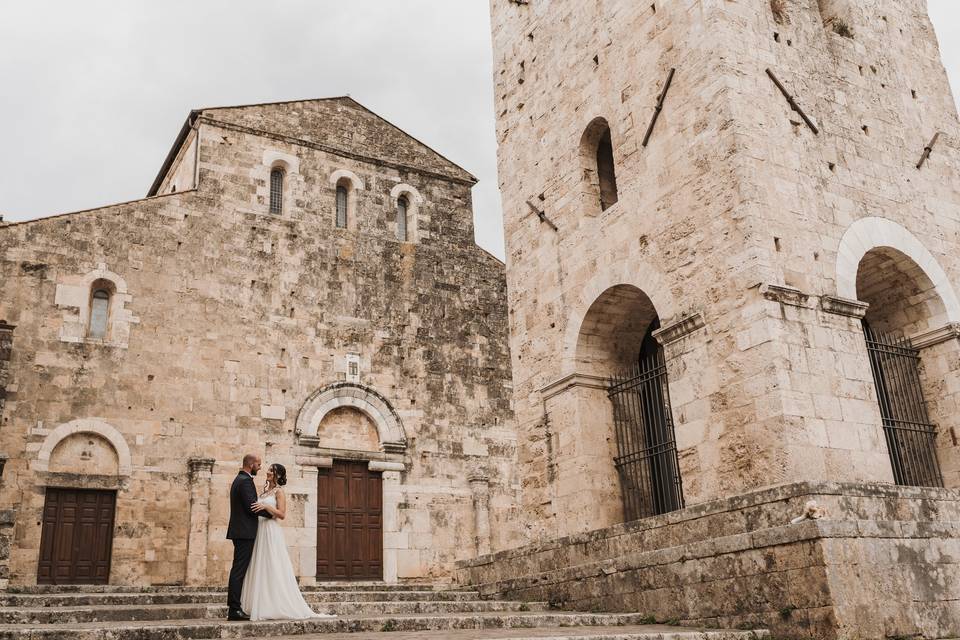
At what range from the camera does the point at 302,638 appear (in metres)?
6.04

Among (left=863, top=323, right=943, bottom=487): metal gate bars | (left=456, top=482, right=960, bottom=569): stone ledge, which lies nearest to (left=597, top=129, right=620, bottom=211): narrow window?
(left=863, top=323, right=943, bottom=487): metal gate bars

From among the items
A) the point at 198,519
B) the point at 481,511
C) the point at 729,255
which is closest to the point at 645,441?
the point at 729,255

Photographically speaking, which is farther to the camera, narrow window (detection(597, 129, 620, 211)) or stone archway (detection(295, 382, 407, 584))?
stone archway (detection(295, 382, 407, 584))

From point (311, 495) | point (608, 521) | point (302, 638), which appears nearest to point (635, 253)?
point (608, 521)

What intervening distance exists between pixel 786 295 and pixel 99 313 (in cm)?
1156

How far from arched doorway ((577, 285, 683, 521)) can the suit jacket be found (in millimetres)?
4794

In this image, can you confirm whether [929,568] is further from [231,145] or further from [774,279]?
[231,145]

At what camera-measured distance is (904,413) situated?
9.79 m

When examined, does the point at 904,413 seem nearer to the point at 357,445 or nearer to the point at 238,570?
the point at 238,570

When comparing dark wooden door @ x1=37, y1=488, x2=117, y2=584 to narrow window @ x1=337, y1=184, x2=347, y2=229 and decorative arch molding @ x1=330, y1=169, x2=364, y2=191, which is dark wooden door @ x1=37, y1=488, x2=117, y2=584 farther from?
decorative arch molding @ x1=330, y1=169, x2=364, y2=191

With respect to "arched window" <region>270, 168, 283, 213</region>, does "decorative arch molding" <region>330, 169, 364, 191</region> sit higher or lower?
higher

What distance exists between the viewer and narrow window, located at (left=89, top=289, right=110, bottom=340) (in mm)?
14591

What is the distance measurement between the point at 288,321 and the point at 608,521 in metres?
8.48

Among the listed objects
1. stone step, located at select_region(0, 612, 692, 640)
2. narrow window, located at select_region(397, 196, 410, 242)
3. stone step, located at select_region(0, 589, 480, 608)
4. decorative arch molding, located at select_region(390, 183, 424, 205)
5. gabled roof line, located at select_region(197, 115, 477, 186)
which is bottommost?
stone step, located at select_region(0, 612, 692, 640)
